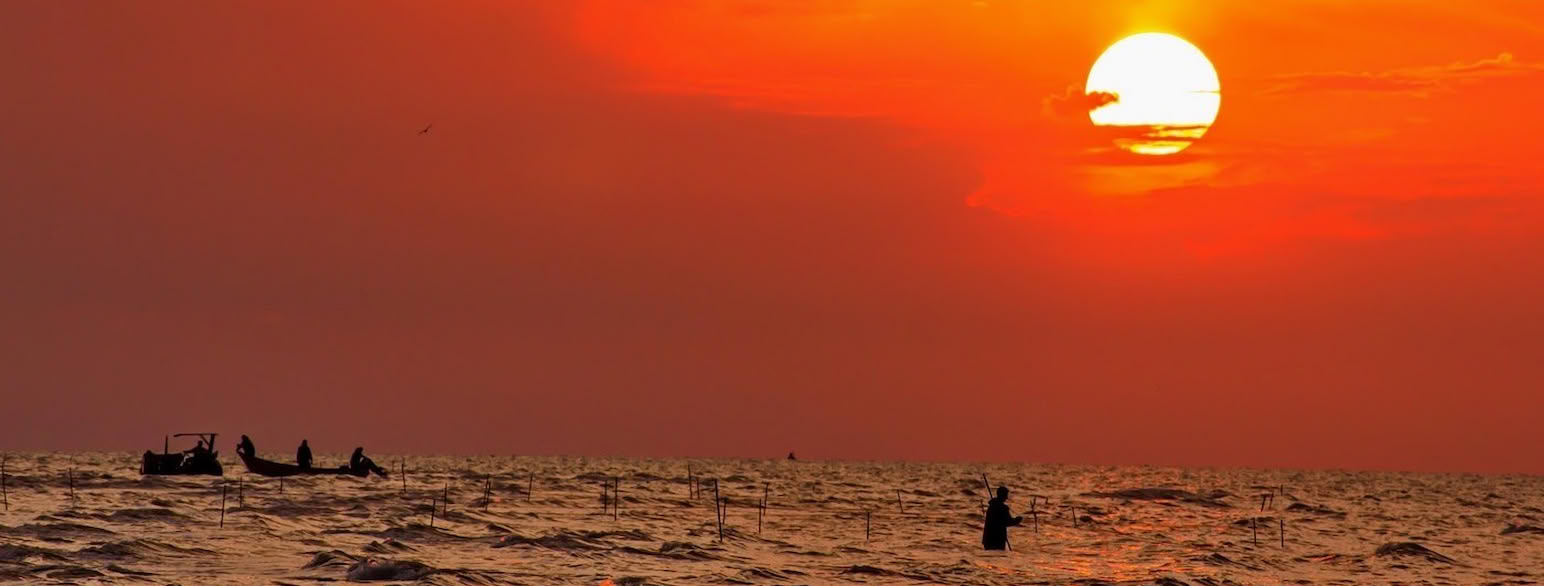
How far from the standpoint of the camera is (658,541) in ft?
177

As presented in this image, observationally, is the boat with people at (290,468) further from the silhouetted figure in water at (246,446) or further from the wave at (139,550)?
the wave at (139,550)

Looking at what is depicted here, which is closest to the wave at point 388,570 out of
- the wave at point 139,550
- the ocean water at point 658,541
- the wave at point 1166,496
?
the ocean water at point 658,541

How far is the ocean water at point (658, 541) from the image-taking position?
1672 inches

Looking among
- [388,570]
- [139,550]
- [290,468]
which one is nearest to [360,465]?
[290,468]

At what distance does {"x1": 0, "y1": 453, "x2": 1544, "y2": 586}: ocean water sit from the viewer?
42.5m

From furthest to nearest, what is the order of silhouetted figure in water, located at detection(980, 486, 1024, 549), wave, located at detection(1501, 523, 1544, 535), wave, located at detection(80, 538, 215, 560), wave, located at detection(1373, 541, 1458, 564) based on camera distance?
wave, located at detection(1501, 523, 1544, 535), wave, located at detection(1373, 541, 1458, 564), silhouetted figure in water, located at detection(980, 486, 1024, 549), wave, located at detection(80, 538, 215, 560)

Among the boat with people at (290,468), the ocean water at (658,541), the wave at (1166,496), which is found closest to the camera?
the ocean water at (658,541)

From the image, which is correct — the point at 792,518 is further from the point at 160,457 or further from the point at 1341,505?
the point at 1341,505

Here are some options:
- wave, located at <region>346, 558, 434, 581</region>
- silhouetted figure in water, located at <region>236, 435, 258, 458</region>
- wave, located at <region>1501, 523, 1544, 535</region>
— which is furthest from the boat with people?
wave, located at <region>1501, 523, 1544, 535</region>

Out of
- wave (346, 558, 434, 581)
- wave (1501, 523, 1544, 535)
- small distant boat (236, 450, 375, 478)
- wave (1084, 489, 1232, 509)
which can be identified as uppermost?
small distant boat (236, 450, 375, 478)

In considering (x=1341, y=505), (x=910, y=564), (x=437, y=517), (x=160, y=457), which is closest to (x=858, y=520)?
(x=437, y=517)

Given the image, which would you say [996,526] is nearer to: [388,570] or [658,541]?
[658,541]

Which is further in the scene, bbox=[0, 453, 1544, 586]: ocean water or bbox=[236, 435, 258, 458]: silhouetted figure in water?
bbox=[236, 435, 258, 458]: silhouetted figure in water

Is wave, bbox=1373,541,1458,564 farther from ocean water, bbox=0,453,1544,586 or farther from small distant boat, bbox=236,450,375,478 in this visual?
small distant boat, bbox=236,450,375,478
